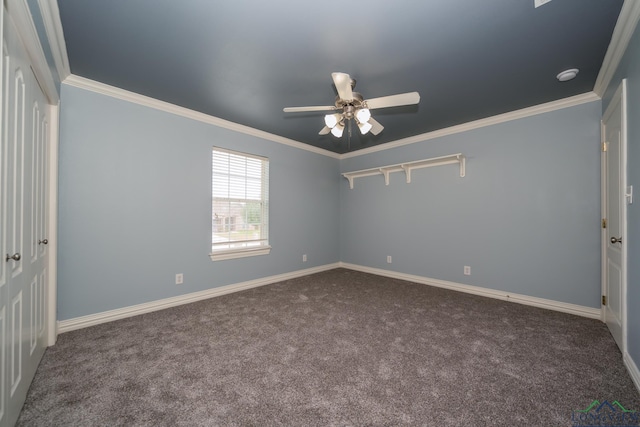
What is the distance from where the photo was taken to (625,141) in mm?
2020

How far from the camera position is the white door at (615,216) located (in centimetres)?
207

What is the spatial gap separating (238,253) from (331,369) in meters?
2.35

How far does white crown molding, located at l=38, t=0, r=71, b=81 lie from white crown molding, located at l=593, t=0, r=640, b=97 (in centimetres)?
360

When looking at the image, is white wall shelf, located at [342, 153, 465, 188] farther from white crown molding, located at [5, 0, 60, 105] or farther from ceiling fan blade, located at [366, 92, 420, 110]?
white crown molding, located at [5, 0, 60, 105]

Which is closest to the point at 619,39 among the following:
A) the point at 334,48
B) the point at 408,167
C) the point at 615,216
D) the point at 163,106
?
the point at 615,216

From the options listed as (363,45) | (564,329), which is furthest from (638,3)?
(564,329)

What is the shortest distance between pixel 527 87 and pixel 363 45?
1915 mm

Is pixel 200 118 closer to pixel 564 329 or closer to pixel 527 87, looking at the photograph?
pixel 527 87

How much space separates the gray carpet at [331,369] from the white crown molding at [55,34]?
7.71 ft

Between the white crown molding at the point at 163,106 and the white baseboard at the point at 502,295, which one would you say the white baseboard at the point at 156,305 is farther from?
the white crown molding at the point at 163,106

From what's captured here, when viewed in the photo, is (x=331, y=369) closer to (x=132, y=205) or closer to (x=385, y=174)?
(x=132, y=205)

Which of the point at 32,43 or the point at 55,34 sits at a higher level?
the point at 55,34

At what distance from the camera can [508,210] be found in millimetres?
3430

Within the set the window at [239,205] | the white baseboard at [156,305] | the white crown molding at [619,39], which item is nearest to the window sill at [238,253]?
the window at [239,205]
